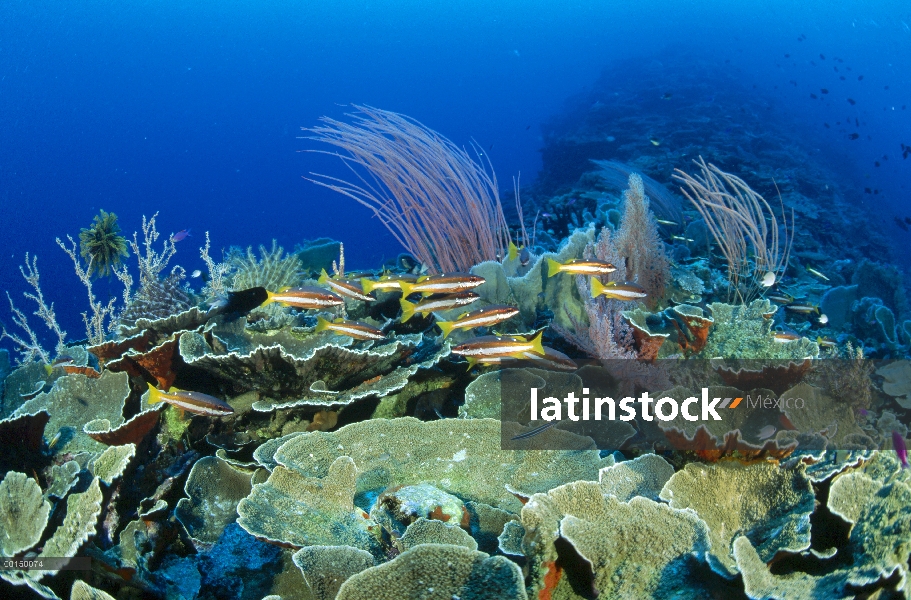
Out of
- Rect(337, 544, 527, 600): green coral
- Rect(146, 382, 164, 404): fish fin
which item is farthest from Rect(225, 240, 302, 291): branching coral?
Rect(337, 544, 527, 600): green coral

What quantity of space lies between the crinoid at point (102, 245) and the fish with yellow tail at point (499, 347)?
426 cm

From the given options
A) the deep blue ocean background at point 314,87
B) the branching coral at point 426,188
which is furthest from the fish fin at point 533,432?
the deep blue ocean background at point 314,87

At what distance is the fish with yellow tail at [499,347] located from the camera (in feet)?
9.39

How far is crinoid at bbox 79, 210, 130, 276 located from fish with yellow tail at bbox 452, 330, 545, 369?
14.0ft

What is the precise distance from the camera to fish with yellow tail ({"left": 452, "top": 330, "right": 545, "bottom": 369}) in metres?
2.86

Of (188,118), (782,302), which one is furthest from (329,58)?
(782,302)

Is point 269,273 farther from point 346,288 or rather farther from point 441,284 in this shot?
point 441,284

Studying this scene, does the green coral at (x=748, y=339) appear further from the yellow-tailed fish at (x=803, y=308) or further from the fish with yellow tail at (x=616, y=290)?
the yellow-tailed fish at (x=803, y=308)

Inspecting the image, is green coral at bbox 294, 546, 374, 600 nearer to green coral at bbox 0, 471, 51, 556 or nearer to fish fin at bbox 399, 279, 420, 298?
green coral at bbox 0, 471, 51, 556

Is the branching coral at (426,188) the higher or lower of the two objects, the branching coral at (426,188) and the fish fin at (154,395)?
the higher

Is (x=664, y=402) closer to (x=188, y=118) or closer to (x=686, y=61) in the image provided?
(x=686, y=61)

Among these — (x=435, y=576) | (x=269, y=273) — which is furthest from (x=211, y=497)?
(x=269, y=273)

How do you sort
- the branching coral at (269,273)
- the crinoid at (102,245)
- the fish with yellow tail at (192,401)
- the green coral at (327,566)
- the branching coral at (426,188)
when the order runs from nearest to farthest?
1. the green coral at (327,566)
2. the fish with yellow tail at (192,401)
3. the crinoid at (102,245)
4. the branching coral at (269,273)
5. the branching coral at (426,188)

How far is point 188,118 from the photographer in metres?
99.2
